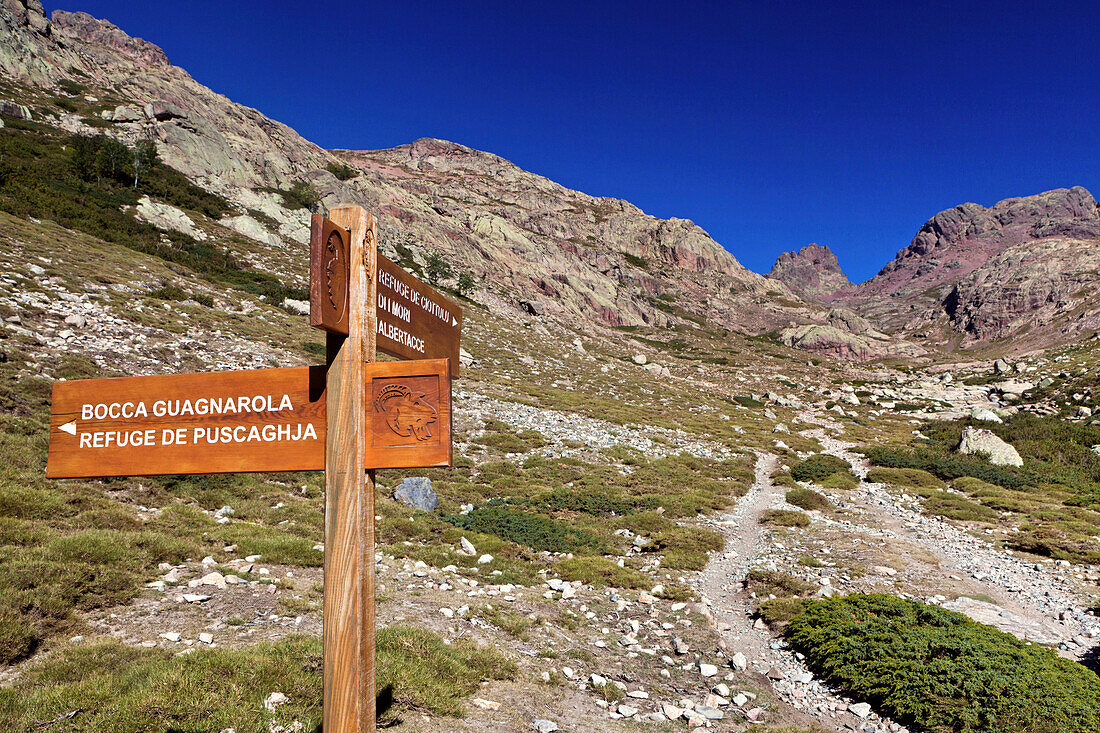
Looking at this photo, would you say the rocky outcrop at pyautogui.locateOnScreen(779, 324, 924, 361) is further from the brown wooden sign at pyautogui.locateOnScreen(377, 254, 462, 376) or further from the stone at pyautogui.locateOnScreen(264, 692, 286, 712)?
the stone at pyautogui.locateOnScreen(264, 692, 286, 712)

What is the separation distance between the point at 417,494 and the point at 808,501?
15.5 metres

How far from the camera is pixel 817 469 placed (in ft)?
85.3

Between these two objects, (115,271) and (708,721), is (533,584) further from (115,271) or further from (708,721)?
(115,271)

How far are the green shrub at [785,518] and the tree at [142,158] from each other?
67.9 metres

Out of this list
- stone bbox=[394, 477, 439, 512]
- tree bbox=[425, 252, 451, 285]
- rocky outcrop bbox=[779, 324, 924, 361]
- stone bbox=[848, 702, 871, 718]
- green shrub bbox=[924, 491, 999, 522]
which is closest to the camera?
stone bbox=[848, 702, 871, 718]

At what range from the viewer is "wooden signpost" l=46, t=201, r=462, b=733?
296 cm

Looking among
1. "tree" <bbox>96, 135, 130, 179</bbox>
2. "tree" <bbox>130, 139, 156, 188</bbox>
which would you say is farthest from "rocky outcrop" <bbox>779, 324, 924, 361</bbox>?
"tree" <bbox>96, 135, 130, 179</bbox>

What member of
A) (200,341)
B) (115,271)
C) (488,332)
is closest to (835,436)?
(488,332)

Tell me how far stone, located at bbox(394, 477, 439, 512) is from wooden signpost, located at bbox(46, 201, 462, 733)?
38.2 feet

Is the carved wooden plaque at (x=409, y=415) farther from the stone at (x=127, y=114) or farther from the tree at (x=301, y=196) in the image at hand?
the stone at (x=127, y=114)

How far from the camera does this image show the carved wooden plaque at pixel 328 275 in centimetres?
272

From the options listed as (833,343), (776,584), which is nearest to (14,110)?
(776,584)

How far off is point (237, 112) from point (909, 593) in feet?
443

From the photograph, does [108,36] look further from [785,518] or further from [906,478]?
[906,478]
